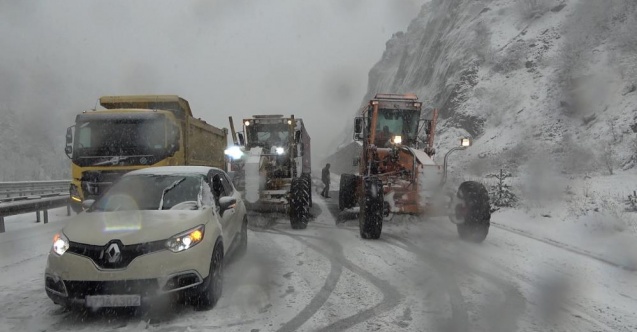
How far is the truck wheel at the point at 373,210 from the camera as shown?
27.5ft

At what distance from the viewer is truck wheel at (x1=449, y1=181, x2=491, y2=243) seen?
823 centimetres

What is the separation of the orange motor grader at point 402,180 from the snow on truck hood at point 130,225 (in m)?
4.40

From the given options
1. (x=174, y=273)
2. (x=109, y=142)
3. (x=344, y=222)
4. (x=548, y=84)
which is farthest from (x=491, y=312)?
(x=548, y=84)

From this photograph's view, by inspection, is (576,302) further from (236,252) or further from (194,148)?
(194,148)

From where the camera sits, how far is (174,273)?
414 centimetres

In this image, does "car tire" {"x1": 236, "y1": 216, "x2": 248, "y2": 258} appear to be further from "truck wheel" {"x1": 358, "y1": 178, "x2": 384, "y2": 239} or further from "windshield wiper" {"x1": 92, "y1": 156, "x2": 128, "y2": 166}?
"windshield wiper" {"x1": 92, "y1": 156, "x2": 128, "y2": 166}

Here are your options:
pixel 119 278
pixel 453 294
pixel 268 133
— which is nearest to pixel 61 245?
pixel 119 278

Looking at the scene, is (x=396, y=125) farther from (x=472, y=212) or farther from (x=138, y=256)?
(x=138, y=256)

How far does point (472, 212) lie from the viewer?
27.5 ft

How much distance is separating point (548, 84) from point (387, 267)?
26.1m

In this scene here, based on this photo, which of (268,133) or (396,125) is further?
(268,133)

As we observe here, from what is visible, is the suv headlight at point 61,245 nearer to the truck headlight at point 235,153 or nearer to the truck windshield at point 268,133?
the truck headlight at point 235,153

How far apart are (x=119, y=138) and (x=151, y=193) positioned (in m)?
5.63

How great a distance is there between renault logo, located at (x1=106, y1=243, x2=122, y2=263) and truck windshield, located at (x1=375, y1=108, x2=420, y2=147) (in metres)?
8.35
